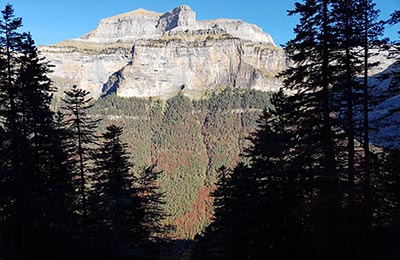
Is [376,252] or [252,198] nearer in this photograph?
[376,252]

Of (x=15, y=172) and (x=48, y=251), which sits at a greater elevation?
(x=15, y=172)

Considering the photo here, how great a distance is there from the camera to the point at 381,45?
16.7 m

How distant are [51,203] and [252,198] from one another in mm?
13225

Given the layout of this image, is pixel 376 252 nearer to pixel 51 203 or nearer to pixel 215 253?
pixel 215 253

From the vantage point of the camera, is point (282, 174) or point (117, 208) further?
point (117, 208)

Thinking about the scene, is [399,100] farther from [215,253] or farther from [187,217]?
[215,253]

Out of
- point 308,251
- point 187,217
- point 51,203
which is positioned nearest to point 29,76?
point 51,203

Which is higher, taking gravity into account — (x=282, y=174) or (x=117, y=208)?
(x=282, y=174)

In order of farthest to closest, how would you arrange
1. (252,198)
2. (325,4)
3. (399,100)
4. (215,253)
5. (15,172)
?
(399,100)
(215,253)
(252,198)
(15,172)
(325,4)

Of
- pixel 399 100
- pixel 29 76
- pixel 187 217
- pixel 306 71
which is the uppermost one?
pixel 399 100

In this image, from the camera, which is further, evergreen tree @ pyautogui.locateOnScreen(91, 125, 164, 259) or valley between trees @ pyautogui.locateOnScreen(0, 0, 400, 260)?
evergreen tree @ pyautogui.locateOnScreen(91, 125, 164, 259)

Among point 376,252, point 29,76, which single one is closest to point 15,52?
point 29,76

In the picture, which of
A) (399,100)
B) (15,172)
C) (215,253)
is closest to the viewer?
(15,172)

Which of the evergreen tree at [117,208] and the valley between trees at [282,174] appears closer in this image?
the valley between trees at [282,174]
